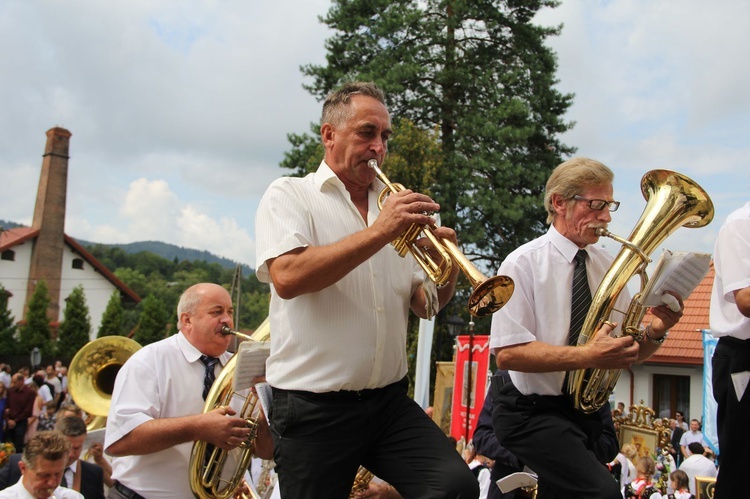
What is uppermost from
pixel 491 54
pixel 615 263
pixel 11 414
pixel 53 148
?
pixel 53 148

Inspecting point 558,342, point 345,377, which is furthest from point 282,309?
point 558,342

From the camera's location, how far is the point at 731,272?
12.7ft

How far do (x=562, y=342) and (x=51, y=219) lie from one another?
6022 centimetres

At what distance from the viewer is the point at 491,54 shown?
27000 mm

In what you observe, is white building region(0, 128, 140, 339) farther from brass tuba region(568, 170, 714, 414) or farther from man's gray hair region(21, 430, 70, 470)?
brass tuba region(568, 170, 714, 414)

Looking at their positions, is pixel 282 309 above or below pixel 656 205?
below

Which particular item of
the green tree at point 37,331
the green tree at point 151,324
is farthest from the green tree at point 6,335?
the green tree at point 151,324

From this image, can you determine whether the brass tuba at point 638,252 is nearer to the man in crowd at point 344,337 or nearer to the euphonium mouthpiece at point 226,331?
the man in crowd at point 344,337

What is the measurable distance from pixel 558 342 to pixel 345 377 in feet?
4.30

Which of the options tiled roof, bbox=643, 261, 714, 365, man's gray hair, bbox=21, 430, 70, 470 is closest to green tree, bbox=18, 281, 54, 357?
tiled roof, bbox=643, 261, 714, 365

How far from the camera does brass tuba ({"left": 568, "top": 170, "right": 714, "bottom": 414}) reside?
145 inches

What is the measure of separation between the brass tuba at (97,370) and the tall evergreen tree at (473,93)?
18.0 m

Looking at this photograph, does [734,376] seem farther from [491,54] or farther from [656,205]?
[491,54]

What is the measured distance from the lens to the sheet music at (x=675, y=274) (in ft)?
11.9
